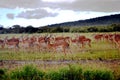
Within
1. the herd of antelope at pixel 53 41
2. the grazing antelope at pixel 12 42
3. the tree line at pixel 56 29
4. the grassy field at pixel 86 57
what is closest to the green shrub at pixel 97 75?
the grassy field at pixel 86 57

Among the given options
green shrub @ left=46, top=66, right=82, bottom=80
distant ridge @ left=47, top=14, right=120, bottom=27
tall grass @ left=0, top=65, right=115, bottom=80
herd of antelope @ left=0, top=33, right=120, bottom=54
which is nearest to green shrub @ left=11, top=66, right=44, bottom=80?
tall grass @ left=0, top=65, right=115, bottom=80

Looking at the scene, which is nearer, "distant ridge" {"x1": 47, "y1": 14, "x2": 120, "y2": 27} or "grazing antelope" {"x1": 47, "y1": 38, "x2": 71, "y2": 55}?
"distant ridge" {"x1": 47, "y1": 14, "x2": 120, "y2": 27}

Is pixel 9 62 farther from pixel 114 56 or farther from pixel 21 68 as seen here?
pixel 114 56

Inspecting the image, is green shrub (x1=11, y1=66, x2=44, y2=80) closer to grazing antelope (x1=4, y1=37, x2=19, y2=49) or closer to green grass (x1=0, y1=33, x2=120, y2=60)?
green grass (x1=0, y1=33, x2=120, y2=60)

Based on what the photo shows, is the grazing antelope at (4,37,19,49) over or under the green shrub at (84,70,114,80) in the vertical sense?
over

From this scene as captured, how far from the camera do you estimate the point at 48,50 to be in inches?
256

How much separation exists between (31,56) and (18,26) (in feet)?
1.50

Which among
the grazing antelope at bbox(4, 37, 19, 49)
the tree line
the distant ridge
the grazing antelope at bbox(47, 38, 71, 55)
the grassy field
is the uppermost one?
the distant ridge

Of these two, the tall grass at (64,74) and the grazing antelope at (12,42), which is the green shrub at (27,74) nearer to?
the tall grass at (64,74)

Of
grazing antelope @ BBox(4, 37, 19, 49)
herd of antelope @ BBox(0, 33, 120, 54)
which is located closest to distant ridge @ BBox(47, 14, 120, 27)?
herd of antelope @ BBox(0, 33, 120, 54)

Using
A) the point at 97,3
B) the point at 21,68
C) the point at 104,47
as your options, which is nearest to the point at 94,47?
the point at 104,47

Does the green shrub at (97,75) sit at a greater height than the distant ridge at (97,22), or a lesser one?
lesser

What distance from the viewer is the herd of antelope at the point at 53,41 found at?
6418 millimetres

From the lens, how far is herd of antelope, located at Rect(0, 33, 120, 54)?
21.1ft
